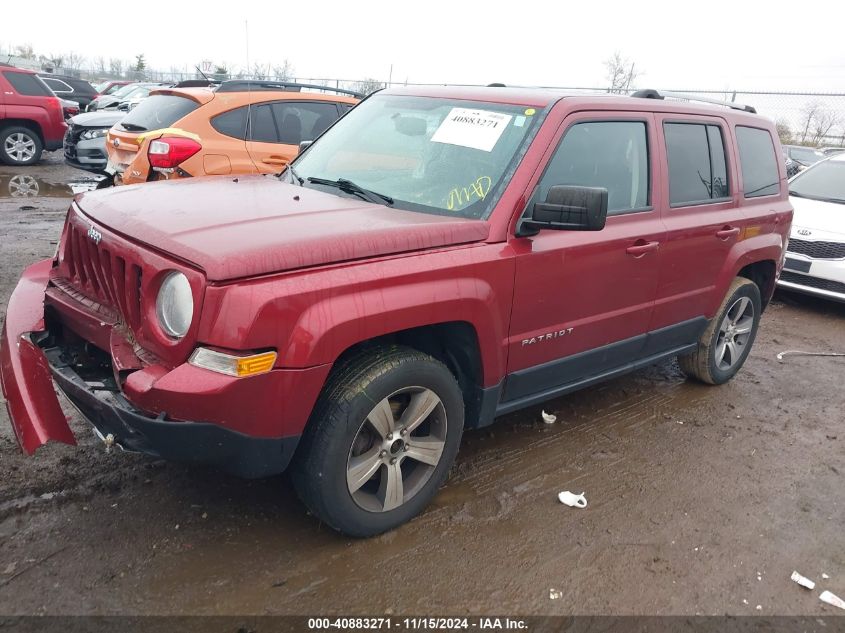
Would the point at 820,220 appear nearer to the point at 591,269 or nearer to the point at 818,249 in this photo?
the point at 818,249

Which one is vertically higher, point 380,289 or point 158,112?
point 158,112

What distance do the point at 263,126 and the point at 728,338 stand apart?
508cm

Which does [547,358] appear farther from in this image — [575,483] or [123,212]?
[123,212]

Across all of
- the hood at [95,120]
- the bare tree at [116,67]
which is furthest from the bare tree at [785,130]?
the bare tree at [116,67]

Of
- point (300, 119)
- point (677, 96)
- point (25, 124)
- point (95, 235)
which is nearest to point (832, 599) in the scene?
point (677, 96)

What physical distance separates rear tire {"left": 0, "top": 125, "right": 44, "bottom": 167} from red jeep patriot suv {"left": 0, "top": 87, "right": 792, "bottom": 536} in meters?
12.2

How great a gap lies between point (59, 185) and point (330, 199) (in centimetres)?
1096

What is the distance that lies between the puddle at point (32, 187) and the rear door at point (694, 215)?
9.06 m

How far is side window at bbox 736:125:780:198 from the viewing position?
462 centimetres

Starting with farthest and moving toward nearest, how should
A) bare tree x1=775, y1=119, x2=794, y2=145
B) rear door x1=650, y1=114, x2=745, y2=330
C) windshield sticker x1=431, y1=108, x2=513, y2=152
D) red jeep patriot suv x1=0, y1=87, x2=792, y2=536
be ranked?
Result: bare tree x1=775, y1=119, x2=794, y2=145, rear door x1=650, y1=114, x2=745, y2=330, windshield sticker x1=431, y1=108, x2=513, y2=152, red jeep patriot suv x1=0, y1=87, x2=792, y2=536

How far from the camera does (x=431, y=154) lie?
3.44 m

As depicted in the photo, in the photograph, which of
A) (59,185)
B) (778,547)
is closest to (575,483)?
(778,547)

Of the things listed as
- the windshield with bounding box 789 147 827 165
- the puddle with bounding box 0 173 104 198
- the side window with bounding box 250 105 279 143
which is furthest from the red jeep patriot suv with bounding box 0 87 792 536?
the windshield with bounding box 789 147 827 165

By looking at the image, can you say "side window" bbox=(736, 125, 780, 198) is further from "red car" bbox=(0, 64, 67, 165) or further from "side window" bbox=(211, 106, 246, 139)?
"red car" bbox=(0, 64, 67, 165)
